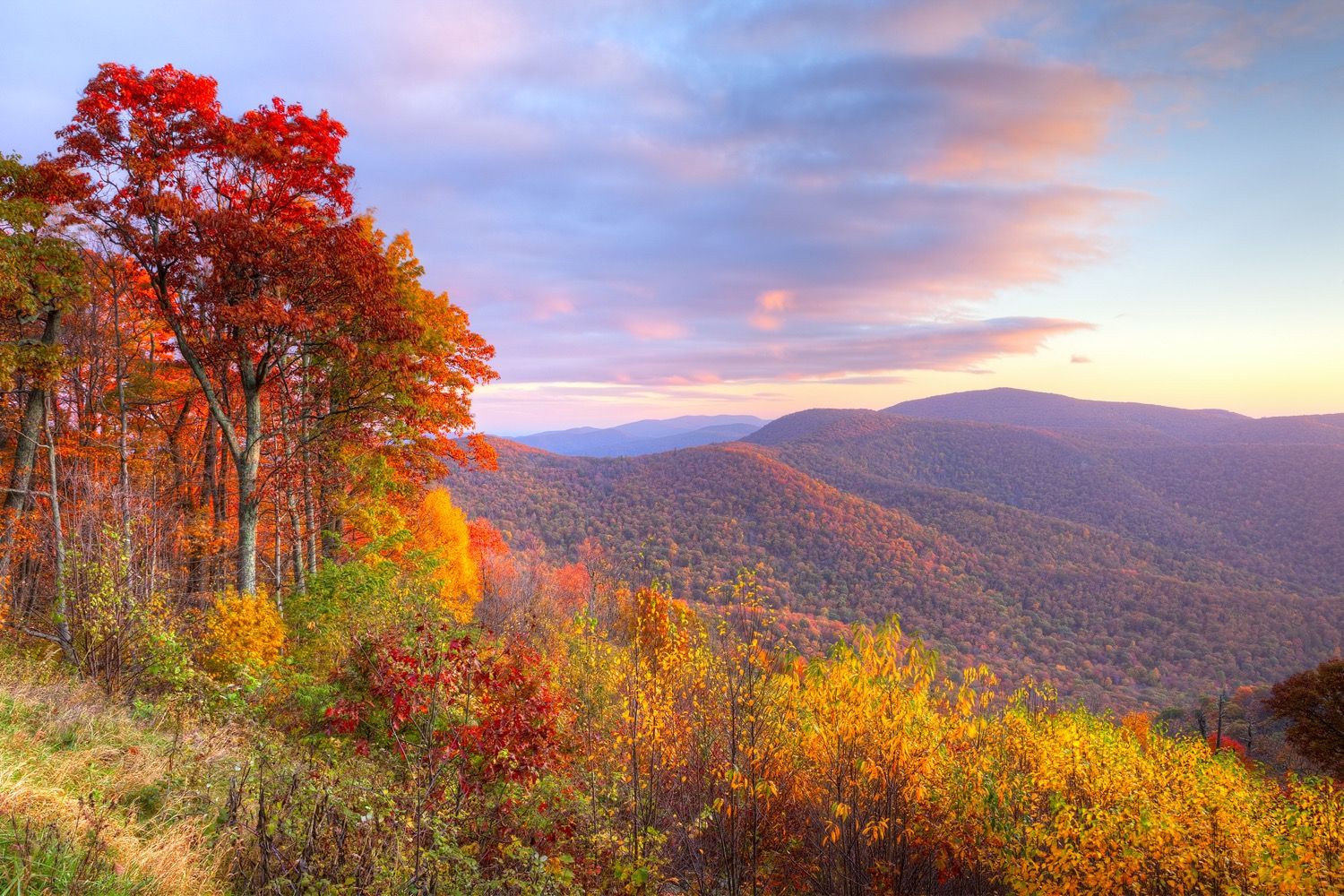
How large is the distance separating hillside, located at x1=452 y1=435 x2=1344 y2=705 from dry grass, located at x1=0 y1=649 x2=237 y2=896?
5308cm

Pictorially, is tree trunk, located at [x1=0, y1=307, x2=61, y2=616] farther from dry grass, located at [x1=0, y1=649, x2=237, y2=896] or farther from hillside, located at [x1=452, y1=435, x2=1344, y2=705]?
hillside, located at [x1=452, y1=435, x2=1344, y2=705]

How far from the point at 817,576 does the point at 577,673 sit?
8164cm

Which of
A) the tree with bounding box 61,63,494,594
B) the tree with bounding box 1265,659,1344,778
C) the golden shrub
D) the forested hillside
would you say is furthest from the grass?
the tree with bounding box 1265,659,1344,778

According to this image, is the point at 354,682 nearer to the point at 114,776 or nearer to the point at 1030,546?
the point at 114,776

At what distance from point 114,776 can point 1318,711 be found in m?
41.5

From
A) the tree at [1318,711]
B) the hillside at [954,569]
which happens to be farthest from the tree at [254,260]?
the hillside at [954,569]

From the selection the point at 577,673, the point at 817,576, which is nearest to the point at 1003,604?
the point at 817,576

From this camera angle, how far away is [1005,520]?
120062 millimetres

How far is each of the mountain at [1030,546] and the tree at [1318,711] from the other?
54.5 feet

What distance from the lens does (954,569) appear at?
9700 centimetres

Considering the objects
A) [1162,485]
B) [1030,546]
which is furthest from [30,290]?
[1162,485]

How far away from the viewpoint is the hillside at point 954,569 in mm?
73500

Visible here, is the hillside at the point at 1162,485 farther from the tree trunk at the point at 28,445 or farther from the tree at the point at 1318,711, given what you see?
the tree trunk at the point at 28,445

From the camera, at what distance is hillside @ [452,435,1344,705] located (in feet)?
241
